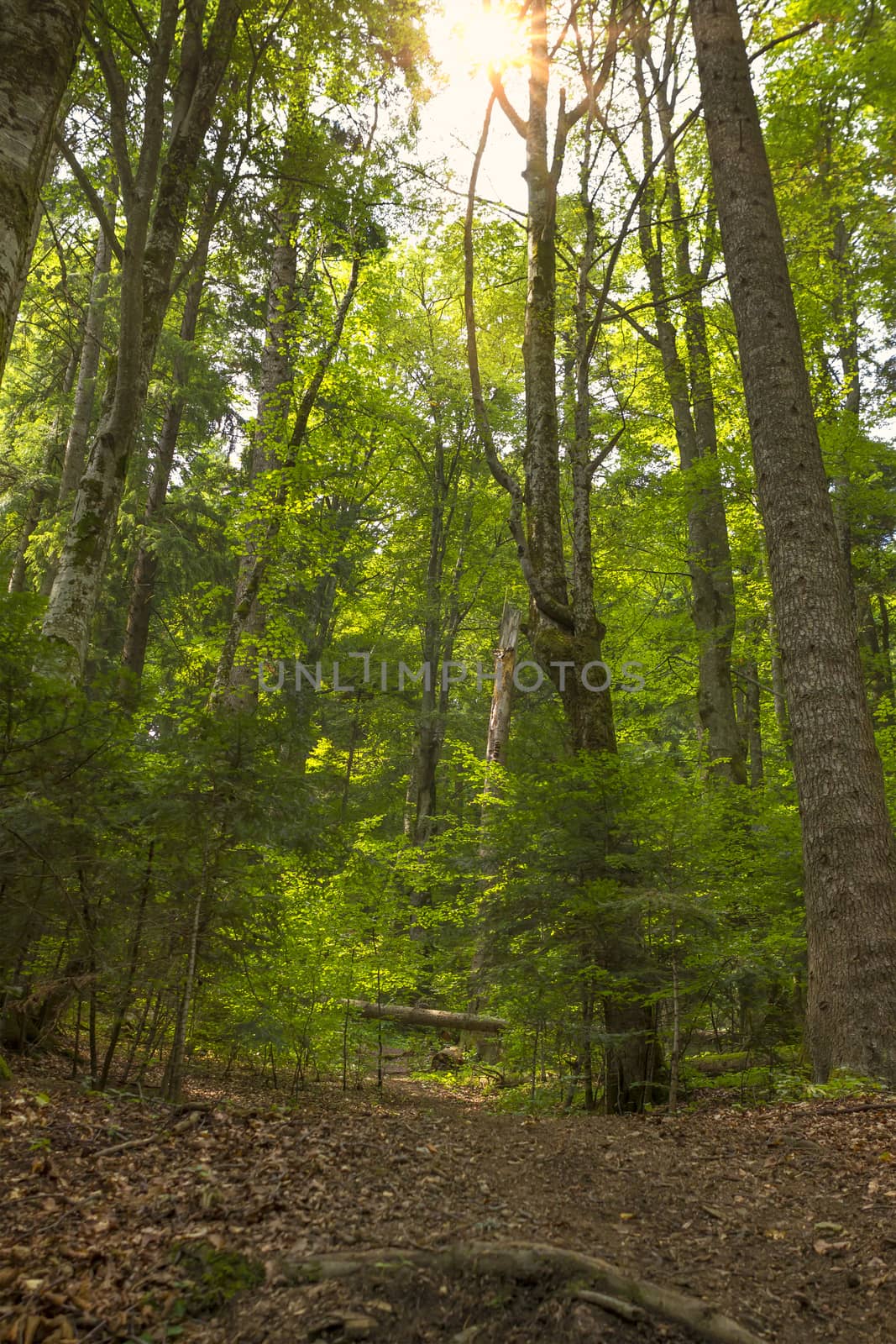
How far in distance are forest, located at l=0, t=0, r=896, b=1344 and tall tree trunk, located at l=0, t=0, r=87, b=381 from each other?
22 millimetres

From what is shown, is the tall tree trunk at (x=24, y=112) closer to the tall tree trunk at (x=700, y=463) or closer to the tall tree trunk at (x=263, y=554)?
the tall tree trunk at (x=263, y=554)

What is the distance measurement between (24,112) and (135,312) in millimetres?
3308

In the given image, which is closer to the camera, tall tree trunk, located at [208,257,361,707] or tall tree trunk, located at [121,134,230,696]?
tall tree trunk, located at [208,257,361,707]

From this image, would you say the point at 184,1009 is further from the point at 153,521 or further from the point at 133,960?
the point at 153,521

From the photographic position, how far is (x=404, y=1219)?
3033mm

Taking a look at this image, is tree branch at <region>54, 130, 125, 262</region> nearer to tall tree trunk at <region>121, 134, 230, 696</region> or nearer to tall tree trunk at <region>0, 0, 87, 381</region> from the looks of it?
tall tree trunk at <region>0, 0, 87, 381</region>

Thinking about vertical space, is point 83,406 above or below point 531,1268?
above

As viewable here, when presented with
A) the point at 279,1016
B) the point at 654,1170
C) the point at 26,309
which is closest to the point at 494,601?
the point at 26,309

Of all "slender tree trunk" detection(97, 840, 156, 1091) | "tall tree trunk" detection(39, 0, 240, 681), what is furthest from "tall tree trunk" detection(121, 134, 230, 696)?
"slender tree trunk" detection(97, 840, 156, 1091)

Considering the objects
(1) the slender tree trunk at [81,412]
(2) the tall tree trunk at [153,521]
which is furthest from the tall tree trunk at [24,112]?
(1) the slender tree trunk at [81,412]

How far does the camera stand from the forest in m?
2.93

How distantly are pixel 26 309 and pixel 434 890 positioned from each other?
14.6m

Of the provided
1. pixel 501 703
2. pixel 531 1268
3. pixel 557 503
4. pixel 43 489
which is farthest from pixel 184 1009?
pixel 43 489

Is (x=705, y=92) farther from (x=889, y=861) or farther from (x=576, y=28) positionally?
(x=889, y=861)
